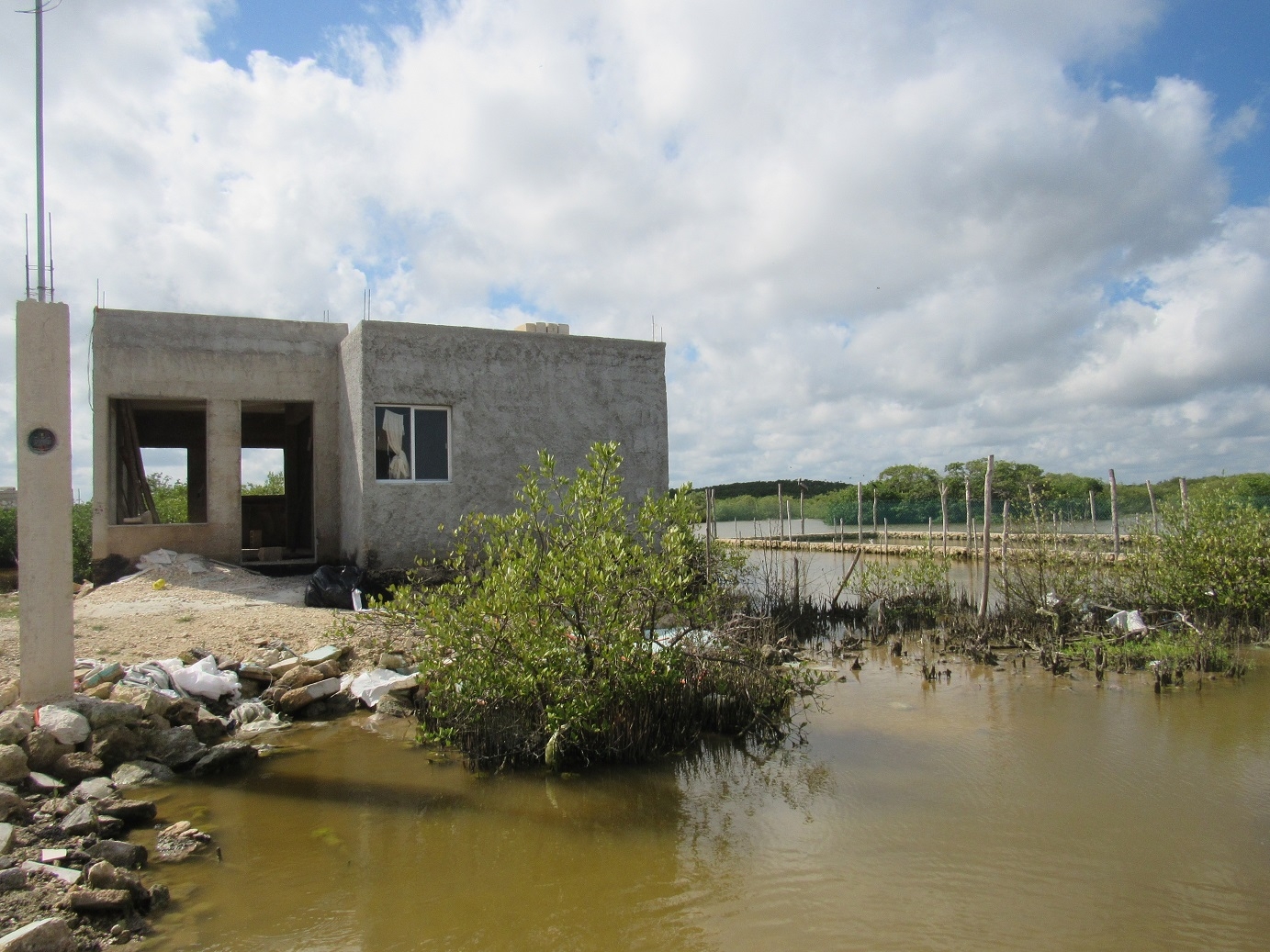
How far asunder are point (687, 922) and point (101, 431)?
42.2 ft

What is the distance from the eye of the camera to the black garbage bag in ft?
42.4

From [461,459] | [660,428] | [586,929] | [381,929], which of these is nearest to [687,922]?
[586,929]

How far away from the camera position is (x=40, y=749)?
6.93m

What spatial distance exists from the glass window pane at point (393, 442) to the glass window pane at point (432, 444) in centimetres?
15

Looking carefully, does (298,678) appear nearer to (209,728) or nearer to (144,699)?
(209,728)

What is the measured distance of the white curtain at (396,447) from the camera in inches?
554

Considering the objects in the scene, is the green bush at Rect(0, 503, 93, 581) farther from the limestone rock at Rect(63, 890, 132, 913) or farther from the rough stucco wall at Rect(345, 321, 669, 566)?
the limestone rock at Rect(63, 890, 132, 913)

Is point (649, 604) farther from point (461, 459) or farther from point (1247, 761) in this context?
point (461, 459)

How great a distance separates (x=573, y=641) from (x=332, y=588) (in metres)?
6.54

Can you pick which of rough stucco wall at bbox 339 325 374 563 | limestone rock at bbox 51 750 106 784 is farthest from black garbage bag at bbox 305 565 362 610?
limestone rock at bbox 51 750 106 784

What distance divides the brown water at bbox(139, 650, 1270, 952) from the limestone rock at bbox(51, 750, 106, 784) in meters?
0.69

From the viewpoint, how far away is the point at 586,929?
506 centimetres

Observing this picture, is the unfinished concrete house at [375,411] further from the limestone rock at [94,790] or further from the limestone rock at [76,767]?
the limestone rock at [94,790]

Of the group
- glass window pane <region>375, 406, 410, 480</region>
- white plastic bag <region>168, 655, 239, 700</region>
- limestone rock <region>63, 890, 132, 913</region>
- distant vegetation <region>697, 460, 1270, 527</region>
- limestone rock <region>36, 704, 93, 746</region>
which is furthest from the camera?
distant vegetation <region>697, 460, 1270, 527</region>
